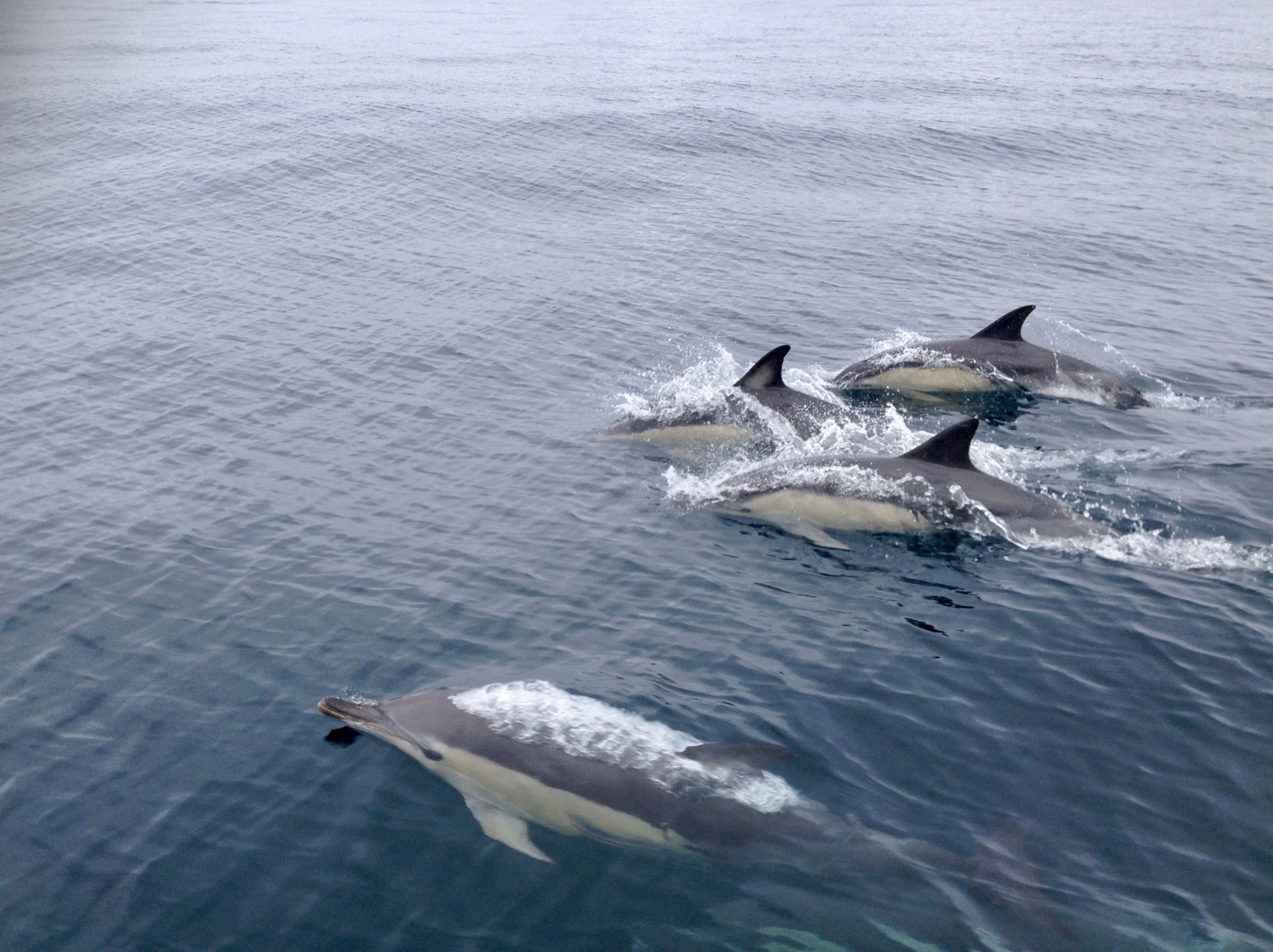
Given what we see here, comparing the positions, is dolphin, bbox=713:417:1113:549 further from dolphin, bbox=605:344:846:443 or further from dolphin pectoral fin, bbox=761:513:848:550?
dolphin, bbox=605:344:846:443

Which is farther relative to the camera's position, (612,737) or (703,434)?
(703,434)

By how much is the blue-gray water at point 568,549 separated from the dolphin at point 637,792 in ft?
0.65

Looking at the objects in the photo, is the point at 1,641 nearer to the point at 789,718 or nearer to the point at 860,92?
the point at 789,718

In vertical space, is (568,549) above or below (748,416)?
below

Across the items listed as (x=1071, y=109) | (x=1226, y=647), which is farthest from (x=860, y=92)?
(x=1226, y=647)

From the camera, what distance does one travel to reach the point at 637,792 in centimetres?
824

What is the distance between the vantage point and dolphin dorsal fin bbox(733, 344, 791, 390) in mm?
16453

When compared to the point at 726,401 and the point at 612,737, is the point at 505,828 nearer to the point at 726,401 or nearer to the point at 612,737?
the point at 612,737

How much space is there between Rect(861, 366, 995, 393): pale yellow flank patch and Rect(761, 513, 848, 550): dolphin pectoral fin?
5906 millimetres

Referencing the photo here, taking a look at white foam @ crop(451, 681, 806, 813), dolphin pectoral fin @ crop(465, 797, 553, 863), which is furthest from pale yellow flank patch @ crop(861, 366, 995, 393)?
dolphin pectoral fin @ crop(465, 797, 553, 863)

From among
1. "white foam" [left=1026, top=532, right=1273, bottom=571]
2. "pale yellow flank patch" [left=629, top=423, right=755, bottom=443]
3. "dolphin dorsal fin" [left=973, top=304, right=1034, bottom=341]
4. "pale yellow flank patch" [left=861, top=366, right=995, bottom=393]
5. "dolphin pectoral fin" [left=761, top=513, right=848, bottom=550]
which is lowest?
"dolphin pectoral fin" [left=761, top=513, right=848, bottom=550]

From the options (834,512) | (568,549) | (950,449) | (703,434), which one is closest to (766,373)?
(703,434)

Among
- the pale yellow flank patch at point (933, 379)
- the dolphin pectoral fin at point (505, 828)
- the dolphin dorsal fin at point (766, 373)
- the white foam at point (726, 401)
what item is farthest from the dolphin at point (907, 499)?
the dolphin pectoral fin at point (505, 828)

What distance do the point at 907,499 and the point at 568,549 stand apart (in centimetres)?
434
